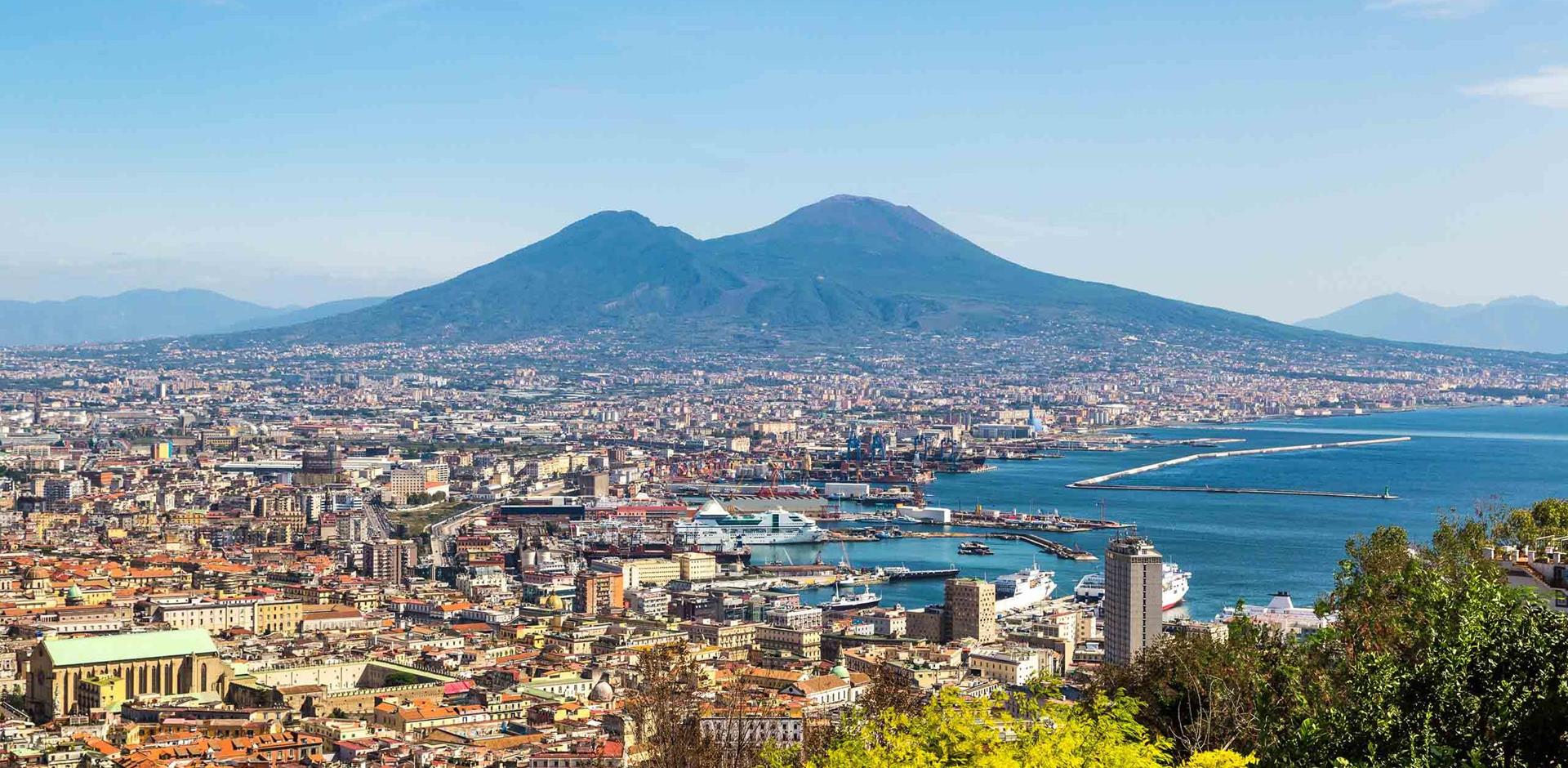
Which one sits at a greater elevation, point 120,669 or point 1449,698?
point 1449,698

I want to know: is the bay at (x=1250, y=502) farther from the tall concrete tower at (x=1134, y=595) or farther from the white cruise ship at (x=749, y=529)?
the tall concrete tower at (x=1134, y=595)

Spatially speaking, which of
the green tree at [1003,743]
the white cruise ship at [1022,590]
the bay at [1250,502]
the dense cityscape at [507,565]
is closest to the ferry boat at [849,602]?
the dense cityscape at [507,565]

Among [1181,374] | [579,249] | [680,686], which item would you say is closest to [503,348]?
[579,249]

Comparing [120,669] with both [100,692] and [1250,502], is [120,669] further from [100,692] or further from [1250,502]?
[1250,502]

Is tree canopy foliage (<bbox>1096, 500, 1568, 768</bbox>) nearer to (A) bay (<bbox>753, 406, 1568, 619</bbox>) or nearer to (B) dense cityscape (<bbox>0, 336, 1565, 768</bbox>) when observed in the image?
(B) dense cityscape (<bbox>0, 336, 1565, 768</bbox>)

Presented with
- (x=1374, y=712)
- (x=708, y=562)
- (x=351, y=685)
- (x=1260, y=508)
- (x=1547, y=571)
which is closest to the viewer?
(x=1374, y=712)

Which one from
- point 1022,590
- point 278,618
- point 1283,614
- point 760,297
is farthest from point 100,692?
point 760,297

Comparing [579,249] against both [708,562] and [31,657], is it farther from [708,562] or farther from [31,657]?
[31,657]
